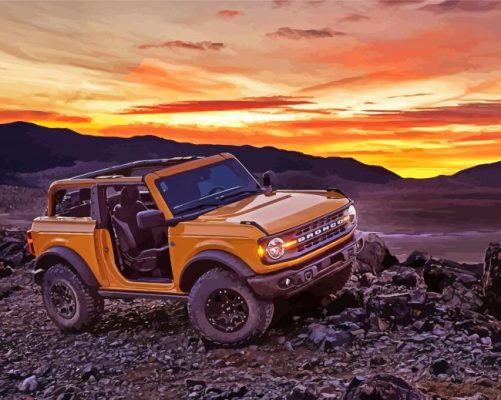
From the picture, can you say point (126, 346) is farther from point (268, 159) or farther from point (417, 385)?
point (268, 159)

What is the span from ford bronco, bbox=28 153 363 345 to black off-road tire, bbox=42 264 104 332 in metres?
0.02

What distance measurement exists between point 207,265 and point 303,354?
5.35 feet

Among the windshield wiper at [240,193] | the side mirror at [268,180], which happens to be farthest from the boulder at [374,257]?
the windshield wiper at [240,193]

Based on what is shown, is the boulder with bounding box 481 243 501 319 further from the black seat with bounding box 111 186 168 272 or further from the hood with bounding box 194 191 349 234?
the black seat with bounding box 111 186 168 272

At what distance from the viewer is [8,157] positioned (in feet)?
305

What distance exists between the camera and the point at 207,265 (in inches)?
359

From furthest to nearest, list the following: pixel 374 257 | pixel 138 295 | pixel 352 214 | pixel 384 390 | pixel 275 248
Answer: pixel 374 257
pixel 352 214
pixel 138 295
pixel 275 248
pixel 384 390

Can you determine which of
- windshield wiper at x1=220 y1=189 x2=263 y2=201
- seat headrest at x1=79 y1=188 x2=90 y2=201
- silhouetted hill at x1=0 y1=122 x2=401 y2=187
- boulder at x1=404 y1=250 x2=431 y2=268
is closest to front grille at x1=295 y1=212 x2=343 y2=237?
windshield wiper at x1=220 y1=189 x2=263 y2=201

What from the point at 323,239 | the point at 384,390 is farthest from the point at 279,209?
the point at 384,390

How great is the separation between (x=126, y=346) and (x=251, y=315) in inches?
90.6

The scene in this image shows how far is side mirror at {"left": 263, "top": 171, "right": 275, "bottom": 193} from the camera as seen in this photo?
10500 millimetres

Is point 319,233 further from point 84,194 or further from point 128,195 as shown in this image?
point 84,194

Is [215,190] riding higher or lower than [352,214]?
higher

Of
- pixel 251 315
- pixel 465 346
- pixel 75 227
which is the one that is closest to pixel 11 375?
pixel 75 227
